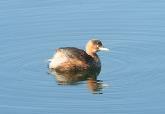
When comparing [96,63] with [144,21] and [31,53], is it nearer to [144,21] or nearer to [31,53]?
[31,53]

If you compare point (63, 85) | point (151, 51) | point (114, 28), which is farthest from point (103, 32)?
point (63, 85)

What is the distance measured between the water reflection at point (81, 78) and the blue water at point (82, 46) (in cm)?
13

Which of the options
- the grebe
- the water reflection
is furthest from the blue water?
the grebe

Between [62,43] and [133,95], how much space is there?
414 cm

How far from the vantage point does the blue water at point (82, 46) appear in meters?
16.2

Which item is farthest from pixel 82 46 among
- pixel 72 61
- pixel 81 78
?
pixel 81 78

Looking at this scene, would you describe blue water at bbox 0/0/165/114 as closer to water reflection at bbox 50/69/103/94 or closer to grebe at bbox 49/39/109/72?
water reflection at bbox 50/69/103/94

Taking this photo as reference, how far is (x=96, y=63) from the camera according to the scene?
18.8 meters

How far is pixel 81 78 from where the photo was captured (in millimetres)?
18312

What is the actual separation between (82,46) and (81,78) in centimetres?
199

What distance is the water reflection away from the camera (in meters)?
17.5

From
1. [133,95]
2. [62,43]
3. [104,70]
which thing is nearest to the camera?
[133,95]

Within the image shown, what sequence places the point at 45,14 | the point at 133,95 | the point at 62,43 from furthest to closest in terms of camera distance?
the point at 45,14
the point at 62,43
the point at 133,95

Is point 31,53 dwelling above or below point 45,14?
below
